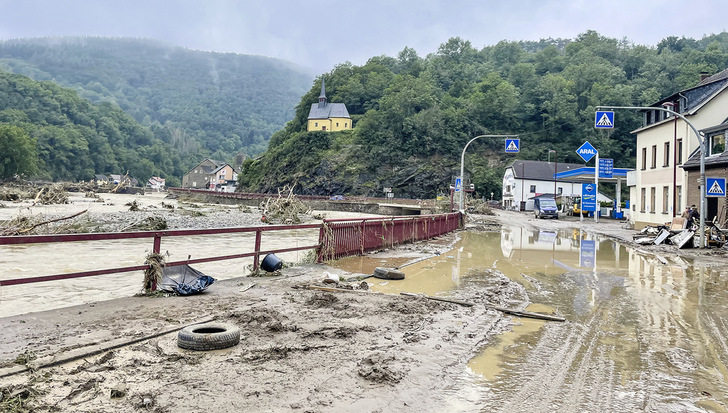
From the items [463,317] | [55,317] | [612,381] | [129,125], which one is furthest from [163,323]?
[129,125]

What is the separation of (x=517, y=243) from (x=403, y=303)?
16917mm

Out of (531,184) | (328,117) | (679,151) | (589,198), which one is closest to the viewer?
(679,151)

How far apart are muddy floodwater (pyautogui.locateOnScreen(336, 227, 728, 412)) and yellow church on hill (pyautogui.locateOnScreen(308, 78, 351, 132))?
111 metres

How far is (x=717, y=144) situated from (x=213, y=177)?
150 metres

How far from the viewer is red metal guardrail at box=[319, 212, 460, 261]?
45.3 ft

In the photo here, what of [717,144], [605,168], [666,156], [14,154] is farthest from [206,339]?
[14,154]

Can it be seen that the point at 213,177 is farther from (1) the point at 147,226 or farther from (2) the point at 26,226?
(2) the point at 26,226

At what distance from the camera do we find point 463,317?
7.62m

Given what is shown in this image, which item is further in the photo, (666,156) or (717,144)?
(666,156)

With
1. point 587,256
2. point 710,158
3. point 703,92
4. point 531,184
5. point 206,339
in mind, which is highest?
point 703,92

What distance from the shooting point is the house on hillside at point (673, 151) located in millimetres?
29406

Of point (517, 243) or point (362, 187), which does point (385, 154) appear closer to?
point (362, 187)

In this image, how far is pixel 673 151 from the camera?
103 ft

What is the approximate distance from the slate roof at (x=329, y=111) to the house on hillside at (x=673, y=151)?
305 ft
